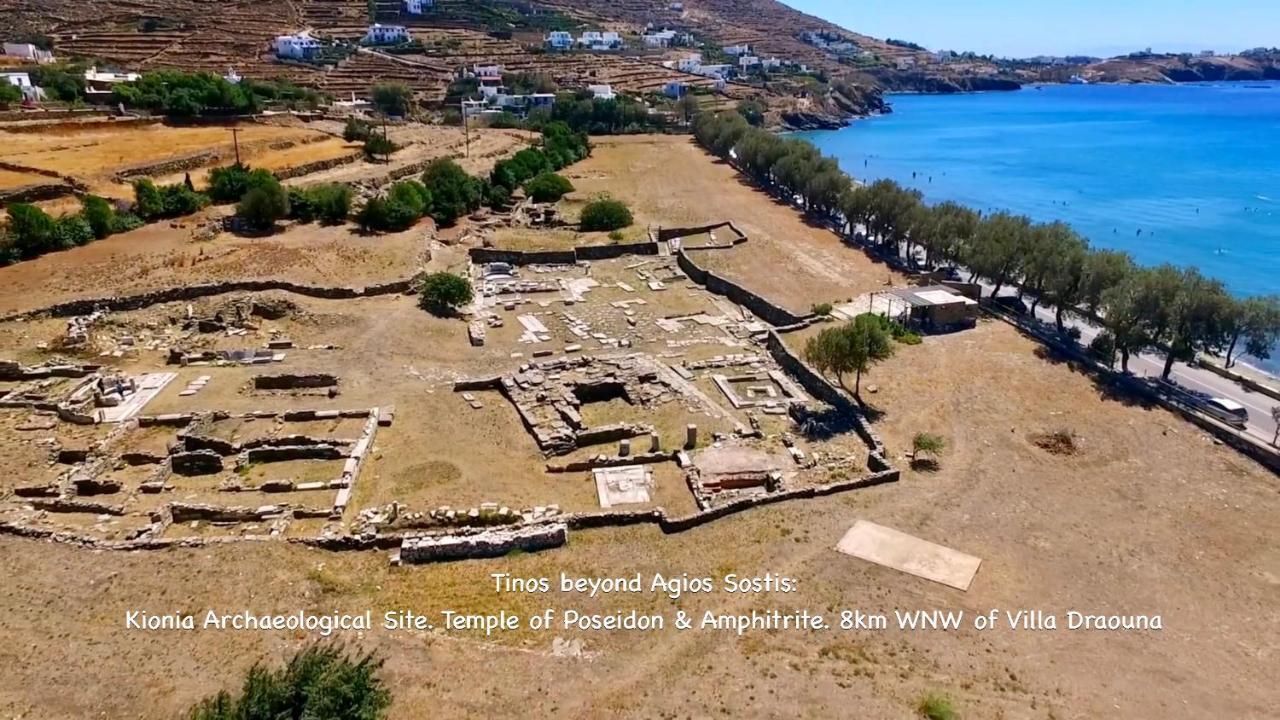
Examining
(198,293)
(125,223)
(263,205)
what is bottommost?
(198,293)

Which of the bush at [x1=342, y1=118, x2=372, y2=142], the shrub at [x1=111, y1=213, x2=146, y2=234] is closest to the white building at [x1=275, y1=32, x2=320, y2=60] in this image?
the bush at [x1=342, y1=118, x2=372, y2=142]

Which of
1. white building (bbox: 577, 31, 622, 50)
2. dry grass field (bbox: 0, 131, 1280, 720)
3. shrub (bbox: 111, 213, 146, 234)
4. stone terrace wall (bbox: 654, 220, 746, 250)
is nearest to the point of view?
dry grass field (bbox: 0, 131, 1280, 720)

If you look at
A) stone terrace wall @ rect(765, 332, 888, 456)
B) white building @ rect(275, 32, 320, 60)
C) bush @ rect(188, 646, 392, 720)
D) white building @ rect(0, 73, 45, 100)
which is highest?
white building @ rect(275, 32, 320, 60)

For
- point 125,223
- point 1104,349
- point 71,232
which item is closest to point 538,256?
point 125,223

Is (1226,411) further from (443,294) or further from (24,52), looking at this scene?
(24,52)

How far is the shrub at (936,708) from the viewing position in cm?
1443

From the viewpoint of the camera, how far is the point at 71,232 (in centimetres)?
4138

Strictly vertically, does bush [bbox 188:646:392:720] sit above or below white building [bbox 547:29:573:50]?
below

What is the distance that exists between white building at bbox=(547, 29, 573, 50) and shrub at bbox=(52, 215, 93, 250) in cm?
12283

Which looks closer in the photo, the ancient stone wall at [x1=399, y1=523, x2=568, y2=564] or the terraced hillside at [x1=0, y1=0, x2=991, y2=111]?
the ancient stone wall at [x1=399, y1=523, x2=568, y2=564]

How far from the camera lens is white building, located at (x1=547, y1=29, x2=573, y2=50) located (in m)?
153

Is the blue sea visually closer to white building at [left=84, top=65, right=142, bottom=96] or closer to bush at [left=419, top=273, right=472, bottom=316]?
bush at [left=419, top=273, right=472, bottom=316]

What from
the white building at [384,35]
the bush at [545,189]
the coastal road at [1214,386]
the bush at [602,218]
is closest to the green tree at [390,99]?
the bush at [545,189]

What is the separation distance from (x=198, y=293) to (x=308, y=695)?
2953 centimetres
